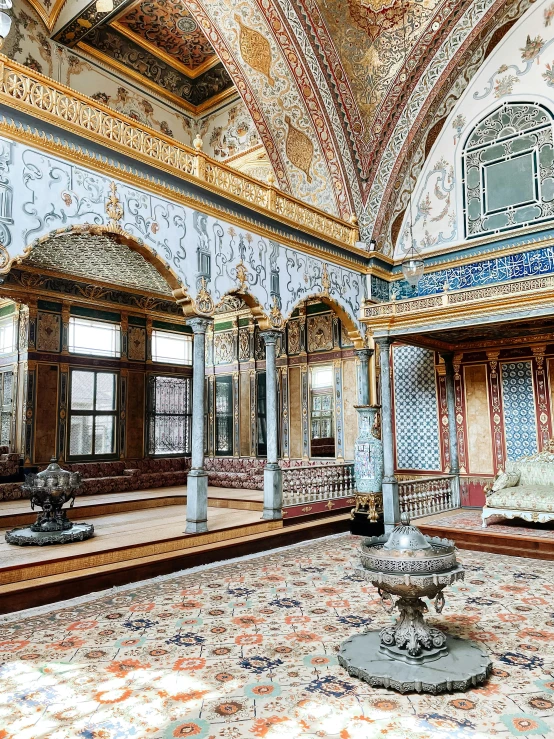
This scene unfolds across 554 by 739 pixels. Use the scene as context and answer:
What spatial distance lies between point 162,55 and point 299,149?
3.21 meters

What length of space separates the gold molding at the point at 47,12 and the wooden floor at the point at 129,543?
7977 millimetres

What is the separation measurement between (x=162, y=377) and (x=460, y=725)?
1044cm

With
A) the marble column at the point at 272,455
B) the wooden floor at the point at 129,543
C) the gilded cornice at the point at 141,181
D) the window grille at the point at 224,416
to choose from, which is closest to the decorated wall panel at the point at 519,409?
the wooden floor at the point at 129,543

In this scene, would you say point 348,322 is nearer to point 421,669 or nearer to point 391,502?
point 391,502

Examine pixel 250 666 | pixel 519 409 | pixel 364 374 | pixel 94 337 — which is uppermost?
pixel 94 337

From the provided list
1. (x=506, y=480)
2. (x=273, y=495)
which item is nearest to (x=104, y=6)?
(x=273, y=495)

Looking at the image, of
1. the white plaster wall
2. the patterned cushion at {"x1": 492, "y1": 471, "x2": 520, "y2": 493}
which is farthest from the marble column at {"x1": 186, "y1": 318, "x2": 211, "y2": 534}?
the white plaster wall

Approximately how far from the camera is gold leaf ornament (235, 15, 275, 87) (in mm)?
8689

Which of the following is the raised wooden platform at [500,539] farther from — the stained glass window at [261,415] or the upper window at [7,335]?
the upper window at [7,335]

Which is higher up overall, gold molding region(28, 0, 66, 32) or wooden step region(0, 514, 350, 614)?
gold molding region(28, 0, 66, 32)

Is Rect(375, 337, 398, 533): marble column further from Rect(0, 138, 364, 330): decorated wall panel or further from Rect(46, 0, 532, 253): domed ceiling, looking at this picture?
Rect(46, 0, 532, 253): domed ceiling

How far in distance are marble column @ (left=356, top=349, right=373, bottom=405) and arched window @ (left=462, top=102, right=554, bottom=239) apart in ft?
9.00

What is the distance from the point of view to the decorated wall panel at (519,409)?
29.2 ft

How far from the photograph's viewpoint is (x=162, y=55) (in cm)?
1045
